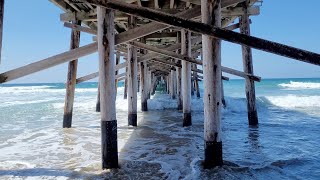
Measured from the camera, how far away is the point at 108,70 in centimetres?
364

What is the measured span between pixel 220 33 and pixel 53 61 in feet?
7.46

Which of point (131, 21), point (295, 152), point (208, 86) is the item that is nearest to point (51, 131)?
point (131, 21)

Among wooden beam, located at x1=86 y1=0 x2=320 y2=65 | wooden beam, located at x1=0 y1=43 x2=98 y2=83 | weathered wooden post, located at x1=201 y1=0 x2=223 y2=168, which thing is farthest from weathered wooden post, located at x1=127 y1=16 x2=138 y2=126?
wooden beam, located at x1=86 y1=0 x2=320 y2=65

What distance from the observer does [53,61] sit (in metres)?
3.95

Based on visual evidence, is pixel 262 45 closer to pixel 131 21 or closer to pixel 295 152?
pixel 295 152

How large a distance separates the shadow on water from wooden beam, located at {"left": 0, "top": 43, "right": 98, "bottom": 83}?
1.35m

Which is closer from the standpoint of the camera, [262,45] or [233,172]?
[262,45]

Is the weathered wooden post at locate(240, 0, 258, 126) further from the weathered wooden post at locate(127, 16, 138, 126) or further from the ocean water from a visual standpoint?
the weathered wooden post at locate(127, 16, 138, 126)

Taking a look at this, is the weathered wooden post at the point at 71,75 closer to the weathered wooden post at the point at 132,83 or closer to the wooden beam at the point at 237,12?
the weathered wooden post at the point at 132,83

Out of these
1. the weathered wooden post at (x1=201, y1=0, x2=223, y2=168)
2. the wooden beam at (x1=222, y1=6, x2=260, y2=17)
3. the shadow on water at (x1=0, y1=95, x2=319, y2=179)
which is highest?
the wooden beam at (x1=222, y1=6, x2=260, y2=17)

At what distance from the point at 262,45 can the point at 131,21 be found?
16.2ft

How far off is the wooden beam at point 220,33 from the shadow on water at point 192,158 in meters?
1.63

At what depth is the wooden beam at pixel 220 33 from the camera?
2.80 m

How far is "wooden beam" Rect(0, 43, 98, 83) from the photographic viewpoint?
384 centimetres
